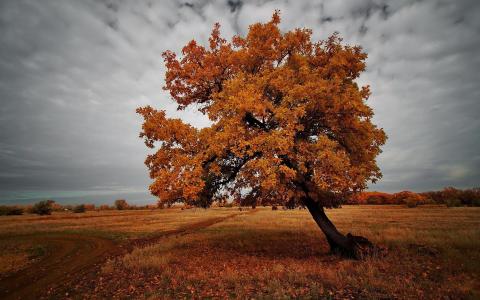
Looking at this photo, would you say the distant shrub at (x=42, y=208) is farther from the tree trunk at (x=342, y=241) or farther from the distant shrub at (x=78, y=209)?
the tree trunk at (x=342, y=241)

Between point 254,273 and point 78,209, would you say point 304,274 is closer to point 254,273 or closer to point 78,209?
point 254,273

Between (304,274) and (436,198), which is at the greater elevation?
(436,198)

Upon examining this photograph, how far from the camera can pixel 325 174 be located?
12.4 m

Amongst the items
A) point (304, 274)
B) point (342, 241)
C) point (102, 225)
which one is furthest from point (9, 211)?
point (304, 274)

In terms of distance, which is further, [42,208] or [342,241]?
[42,208]

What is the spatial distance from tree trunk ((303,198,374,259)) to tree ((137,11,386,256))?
6 centimetres

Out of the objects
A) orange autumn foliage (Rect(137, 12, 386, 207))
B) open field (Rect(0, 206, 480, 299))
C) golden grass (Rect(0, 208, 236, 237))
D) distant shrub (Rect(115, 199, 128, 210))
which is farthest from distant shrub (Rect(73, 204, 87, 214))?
orange autumn foliage (Rect(137, 12, 386, 207))

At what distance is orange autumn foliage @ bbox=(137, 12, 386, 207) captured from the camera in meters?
12.6

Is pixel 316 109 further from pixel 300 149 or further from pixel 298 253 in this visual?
pixel 298 253

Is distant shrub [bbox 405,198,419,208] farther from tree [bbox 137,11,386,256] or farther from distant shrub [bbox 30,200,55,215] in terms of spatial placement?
distant shrub [bbox 30,200,55,215]

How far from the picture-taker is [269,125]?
14617 mm

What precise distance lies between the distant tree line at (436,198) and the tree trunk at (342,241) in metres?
35.1

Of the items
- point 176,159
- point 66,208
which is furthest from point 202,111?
point 66,208

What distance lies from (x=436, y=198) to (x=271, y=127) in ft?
267
